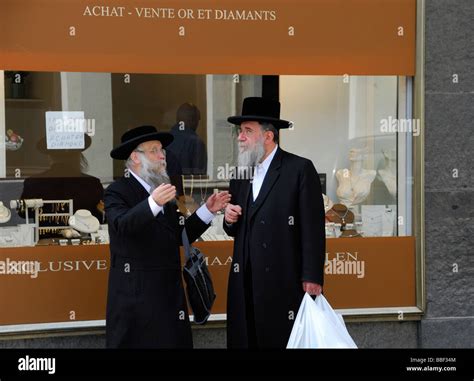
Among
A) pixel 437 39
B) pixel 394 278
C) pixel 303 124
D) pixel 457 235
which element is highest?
pixel 437 39

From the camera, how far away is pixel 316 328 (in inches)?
158

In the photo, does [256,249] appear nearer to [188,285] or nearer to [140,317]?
[188,285]

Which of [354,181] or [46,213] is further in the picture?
[354,181]

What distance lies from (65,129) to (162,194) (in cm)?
170

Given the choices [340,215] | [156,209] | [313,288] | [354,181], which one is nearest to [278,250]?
[313,288]

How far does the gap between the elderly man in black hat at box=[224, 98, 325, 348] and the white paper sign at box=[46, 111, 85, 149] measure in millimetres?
1564

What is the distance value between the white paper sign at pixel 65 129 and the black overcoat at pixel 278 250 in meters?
1.69

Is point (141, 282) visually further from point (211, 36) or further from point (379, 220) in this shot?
point (379, 220)

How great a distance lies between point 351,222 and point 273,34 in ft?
5.49

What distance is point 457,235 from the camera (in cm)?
579

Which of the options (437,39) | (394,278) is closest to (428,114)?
(437,39)

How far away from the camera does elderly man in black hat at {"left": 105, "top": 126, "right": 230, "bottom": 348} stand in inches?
167

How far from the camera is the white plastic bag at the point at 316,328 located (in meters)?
3.90

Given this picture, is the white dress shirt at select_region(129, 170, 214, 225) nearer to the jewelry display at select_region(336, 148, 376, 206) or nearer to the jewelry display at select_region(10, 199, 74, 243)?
the jewelry display at select_region(10, 199, 74, 243)
